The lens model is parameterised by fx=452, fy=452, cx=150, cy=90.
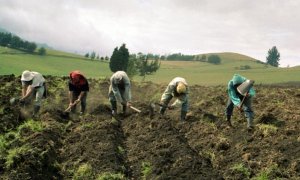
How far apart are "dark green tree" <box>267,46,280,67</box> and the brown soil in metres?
110

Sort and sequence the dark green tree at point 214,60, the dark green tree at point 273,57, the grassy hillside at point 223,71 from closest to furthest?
the grassy hillside at point 223,71 < the dark green tree at point 214,60 < the dark green tree at point 273,57

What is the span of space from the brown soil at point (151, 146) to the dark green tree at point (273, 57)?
109804 millimetres

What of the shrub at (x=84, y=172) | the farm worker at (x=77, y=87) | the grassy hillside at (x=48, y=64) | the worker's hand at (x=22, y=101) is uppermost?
the farm worker at (x=77, y=87)

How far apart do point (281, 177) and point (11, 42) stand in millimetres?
77752

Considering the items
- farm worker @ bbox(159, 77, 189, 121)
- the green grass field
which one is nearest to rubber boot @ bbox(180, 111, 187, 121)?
farm worker @ bbox(159, 77, 189, 121)

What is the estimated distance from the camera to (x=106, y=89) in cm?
2206

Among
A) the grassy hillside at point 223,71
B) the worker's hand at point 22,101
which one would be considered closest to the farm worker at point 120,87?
the worker's hand at point 22,101

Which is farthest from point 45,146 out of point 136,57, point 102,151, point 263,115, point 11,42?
point 11,42

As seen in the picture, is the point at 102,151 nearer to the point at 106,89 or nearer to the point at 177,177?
the point at 177,177

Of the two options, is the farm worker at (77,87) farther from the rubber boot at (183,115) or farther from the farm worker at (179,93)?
the rubber boot at (183,115)

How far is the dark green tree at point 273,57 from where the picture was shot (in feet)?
394

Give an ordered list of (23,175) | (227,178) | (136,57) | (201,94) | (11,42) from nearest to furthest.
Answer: (23,175) < (227,178) < (201,94) < (136,57) < (11,42)

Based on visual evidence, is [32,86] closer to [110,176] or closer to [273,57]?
[110,176]

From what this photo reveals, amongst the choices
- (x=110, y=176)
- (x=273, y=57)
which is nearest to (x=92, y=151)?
(x=110, y=176)
